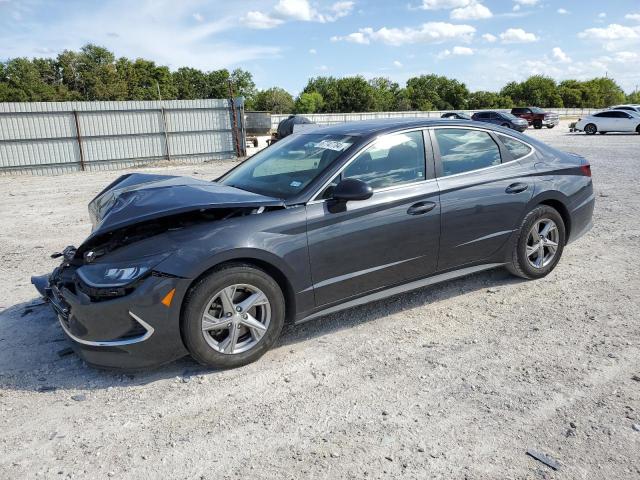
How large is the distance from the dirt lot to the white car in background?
93.4ft

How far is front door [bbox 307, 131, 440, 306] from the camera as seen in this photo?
11.9 feet

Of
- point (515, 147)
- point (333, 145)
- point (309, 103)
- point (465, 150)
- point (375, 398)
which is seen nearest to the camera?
point (375, 398)

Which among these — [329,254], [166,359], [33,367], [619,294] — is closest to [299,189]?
[329,254]

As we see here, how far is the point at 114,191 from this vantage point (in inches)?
167

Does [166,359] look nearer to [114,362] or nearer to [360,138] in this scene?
[114,362]

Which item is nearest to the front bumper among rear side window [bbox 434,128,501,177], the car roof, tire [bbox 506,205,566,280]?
the car roof

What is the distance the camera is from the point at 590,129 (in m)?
30.1

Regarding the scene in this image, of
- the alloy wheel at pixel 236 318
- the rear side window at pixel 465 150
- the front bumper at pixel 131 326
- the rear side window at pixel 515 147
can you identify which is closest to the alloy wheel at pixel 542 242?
the rear side window at pixel 515 147

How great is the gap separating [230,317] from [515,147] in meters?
3.17

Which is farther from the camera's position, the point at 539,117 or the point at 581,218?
the point at 539,117

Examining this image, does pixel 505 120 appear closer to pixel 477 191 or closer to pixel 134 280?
pixel 477 191

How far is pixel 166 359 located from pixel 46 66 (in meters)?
95.3

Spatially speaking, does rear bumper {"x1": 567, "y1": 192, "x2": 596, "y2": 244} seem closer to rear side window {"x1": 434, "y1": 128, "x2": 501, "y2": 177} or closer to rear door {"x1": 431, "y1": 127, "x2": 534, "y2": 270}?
rear door {"x1": 431, "y1": 127, "x2": 534, "y2": 270}

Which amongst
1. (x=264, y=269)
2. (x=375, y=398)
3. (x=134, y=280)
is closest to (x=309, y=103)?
(x=264, y=269)
